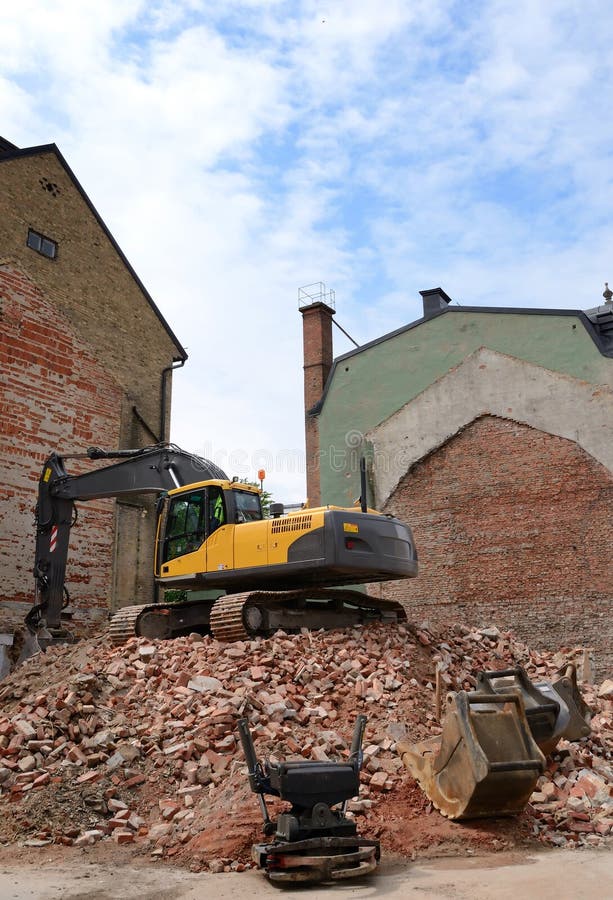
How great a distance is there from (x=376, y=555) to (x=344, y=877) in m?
5.72

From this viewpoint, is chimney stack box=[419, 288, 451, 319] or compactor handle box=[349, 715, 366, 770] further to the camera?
chimney stack box=[419, 288, 451, 319]

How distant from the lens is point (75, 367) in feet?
59.1

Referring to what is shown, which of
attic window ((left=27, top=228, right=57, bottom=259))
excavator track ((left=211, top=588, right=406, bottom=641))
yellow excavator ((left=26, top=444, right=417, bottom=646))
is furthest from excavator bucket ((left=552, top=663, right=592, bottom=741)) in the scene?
attic window ((left=27, top=228, right=57, bottom=259))

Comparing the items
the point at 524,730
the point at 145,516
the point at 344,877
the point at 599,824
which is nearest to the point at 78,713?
the point at 344,877

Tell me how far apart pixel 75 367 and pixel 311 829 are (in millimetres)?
14121

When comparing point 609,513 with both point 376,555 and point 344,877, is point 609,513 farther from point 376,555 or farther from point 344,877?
point 344,877

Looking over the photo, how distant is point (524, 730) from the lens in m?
6.98

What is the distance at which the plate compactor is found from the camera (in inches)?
221

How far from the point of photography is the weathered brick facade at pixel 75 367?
648 inches

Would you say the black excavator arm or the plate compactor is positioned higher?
the black excavator arm

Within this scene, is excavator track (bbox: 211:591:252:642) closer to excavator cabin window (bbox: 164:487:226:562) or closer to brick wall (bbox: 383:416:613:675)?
excavator cabin window (bbox: 164:487:226:562)

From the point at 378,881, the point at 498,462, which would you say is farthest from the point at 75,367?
the point at 378,881

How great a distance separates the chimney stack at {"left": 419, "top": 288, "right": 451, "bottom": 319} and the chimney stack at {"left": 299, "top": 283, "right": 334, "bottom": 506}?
3168 millimetres

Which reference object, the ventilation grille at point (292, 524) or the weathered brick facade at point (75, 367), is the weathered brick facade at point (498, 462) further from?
the ventilation grille at point (292, 524)
